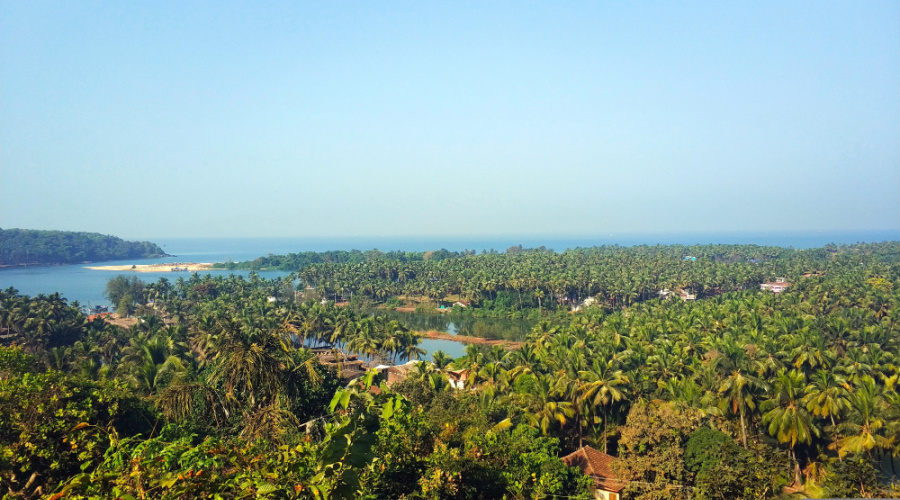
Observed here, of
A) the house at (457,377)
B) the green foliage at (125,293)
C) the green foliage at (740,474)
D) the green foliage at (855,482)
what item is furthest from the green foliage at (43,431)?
the green foliage at (125,293)

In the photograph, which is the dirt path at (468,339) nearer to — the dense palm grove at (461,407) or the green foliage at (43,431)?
the dense palm grove at (461,407)

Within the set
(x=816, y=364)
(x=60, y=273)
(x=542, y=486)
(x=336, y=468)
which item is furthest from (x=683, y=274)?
(x=60, y=273)

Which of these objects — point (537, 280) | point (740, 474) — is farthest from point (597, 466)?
point (537, 280)

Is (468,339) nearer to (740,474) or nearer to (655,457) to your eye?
(655,457)

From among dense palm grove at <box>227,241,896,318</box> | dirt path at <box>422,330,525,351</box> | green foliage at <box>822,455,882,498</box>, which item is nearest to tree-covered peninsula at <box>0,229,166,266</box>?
dense palm grove at <box>227,241,896,318</box>

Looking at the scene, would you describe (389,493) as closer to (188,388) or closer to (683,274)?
(188,388)
